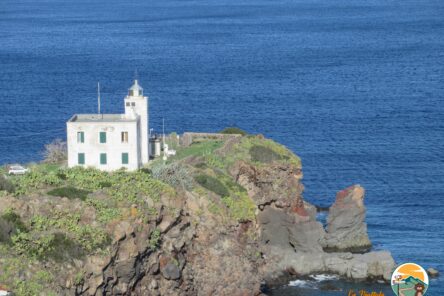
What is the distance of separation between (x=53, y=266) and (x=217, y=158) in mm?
29164

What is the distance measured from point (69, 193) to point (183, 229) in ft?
25.5

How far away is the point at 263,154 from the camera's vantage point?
80.3m

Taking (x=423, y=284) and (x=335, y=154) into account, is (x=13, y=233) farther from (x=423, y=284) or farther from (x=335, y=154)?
(x=335, y=154)

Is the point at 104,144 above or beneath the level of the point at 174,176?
above

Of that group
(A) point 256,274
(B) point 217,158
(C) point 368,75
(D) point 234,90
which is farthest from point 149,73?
(A) point 256,274

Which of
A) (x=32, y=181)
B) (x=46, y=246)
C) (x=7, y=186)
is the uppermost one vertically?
(x=32, y=181)

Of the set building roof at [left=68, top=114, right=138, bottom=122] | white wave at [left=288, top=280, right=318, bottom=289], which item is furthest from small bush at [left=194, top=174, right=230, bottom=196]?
building roof at [left=68, top=114, right=138, bottom=122]

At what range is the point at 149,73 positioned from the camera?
179 metres

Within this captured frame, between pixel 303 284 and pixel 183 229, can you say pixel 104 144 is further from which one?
pixel 183 229

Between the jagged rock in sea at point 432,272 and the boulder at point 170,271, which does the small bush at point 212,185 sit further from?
the jagged rock in sea at point 432,272

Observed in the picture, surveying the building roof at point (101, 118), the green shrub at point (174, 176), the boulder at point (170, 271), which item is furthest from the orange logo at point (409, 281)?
the building roof at point (101, 118)

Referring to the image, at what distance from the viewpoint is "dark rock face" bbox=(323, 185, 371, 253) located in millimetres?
82688

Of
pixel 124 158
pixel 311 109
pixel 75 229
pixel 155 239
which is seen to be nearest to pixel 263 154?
pixel 124 158

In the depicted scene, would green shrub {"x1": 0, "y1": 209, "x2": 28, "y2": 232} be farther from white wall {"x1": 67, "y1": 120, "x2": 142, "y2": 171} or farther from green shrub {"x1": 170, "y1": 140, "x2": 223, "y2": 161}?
green shrub {"x1": 170, "y1": 140, "x2": 223, "y2": 161}
